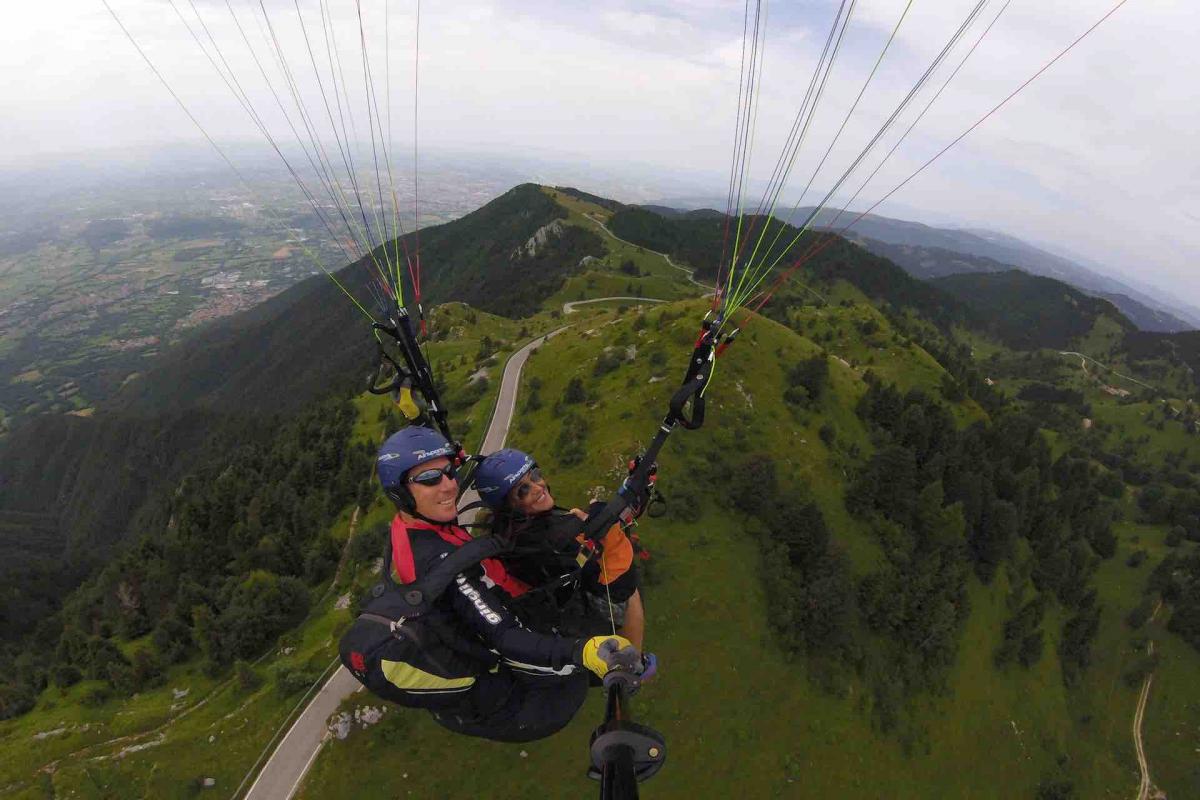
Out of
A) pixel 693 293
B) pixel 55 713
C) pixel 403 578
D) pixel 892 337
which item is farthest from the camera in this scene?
pixel 693 293

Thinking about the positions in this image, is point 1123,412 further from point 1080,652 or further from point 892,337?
point 1080,652

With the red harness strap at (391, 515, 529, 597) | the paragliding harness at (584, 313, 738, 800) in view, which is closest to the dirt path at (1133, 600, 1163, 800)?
the paragliding harness at (584, 313, 738, 800)

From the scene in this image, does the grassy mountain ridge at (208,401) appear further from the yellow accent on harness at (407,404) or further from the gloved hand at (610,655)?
the gloved hand at (610,655)

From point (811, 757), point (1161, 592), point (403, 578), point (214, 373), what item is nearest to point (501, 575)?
point (403, 578)

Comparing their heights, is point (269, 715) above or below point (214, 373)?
above

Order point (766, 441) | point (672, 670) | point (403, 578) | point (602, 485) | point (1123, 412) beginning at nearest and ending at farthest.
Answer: point (403, 578) < point (672, 670) < point (602, 485) < point (766, 441) < point (1123, 412)

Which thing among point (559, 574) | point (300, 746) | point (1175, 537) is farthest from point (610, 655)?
point (1175, 537)

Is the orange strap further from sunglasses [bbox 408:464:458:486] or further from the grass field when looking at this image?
the grass field

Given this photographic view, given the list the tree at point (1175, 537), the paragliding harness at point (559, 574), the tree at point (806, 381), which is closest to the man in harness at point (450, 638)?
the paragliding harness at point (559, 574)
